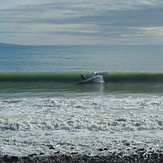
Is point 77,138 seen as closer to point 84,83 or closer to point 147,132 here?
point 147,132

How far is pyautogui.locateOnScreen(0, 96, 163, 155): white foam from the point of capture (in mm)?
10781

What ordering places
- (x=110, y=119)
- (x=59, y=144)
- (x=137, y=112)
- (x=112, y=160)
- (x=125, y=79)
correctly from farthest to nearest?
1. (x=125, y=79)
2. (x=137, y=112)
3. (x=110, y=119)
4. (x=59, y=144)
5. (x=112, y=160)

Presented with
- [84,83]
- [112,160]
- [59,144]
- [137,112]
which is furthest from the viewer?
[84,83]

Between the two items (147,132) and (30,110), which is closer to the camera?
(147,132)

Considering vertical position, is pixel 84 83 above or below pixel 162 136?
above

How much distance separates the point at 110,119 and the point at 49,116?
2567 mm

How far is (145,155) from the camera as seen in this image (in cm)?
975

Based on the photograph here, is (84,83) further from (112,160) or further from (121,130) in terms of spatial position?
(112,160)

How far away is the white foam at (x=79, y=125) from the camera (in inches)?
424

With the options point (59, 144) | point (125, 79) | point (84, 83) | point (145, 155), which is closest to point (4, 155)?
point (59, 144)

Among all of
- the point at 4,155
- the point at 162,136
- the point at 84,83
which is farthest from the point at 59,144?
the point at 84,83

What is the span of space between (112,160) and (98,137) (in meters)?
2.18

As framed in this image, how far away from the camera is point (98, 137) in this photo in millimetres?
11555

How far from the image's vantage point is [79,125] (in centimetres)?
1290
